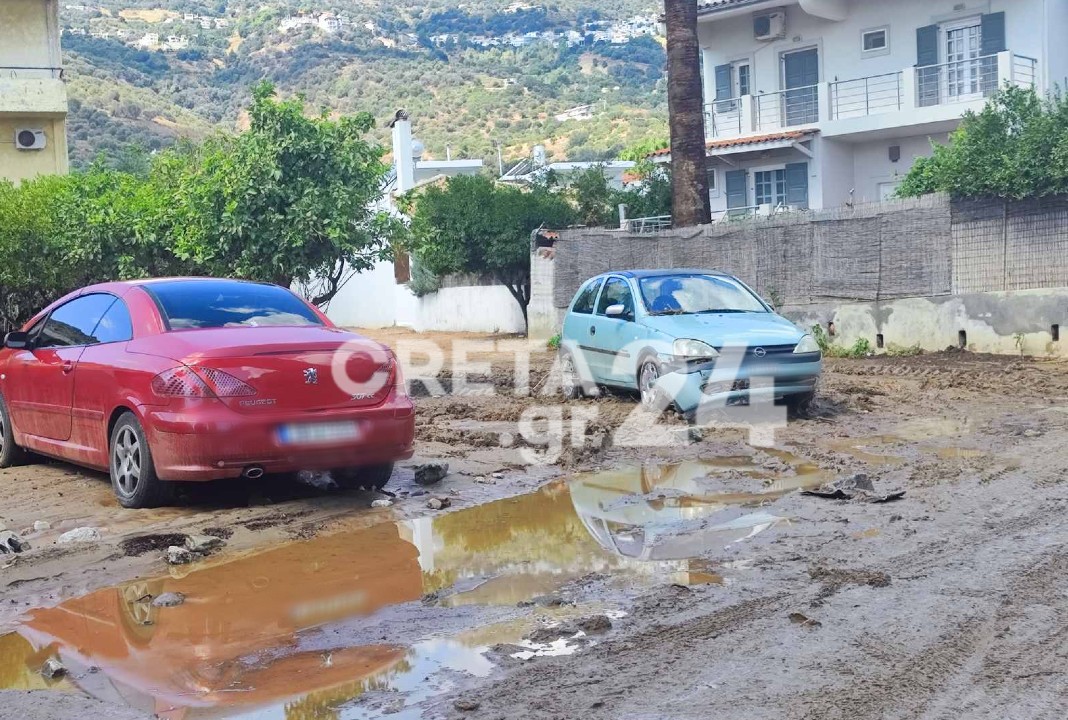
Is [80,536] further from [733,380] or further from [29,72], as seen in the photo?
[29,72]

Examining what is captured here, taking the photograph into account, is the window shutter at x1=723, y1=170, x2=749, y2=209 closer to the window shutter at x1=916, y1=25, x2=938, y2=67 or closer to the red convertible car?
Result: the window shutter at x1=916, y1=25, x2=938, y2=67

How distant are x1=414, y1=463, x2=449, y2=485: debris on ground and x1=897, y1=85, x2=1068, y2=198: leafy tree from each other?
385 inches

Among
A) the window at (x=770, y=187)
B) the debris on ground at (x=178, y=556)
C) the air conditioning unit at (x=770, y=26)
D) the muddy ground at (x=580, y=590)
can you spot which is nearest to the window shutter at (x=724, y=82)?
the air conditioning unit at (x=770, y=26)

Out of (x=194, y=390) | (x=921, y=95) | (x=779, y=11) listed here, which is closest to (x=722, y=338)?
(x=194, y=390)

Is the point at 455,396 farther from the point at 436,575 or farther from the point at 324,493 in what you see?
the point at 436,575

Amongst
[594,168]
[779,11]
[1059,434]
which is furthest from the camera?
[779,11]

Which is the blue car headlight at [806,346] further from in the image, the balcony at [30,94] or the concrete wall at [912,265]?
the balcony at [30,94]

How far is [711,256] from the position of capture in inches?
762

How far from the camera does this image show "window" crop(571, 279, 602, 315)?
529 inches

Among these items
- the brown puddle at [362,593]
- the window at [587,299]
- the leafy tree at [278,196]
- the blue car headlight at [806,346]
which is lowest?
the brown puddle at [362,593]

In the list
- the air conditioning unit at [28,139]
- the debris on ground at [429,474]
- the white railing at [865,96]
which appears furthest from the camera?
the air conditioning unit at [28,139]

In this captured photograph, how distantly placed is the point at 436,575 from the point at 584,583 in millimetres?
862

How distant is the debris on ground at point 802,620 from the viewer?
4949 millimetres

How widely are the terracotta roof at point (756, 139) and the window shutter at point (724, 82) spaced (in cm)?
188
